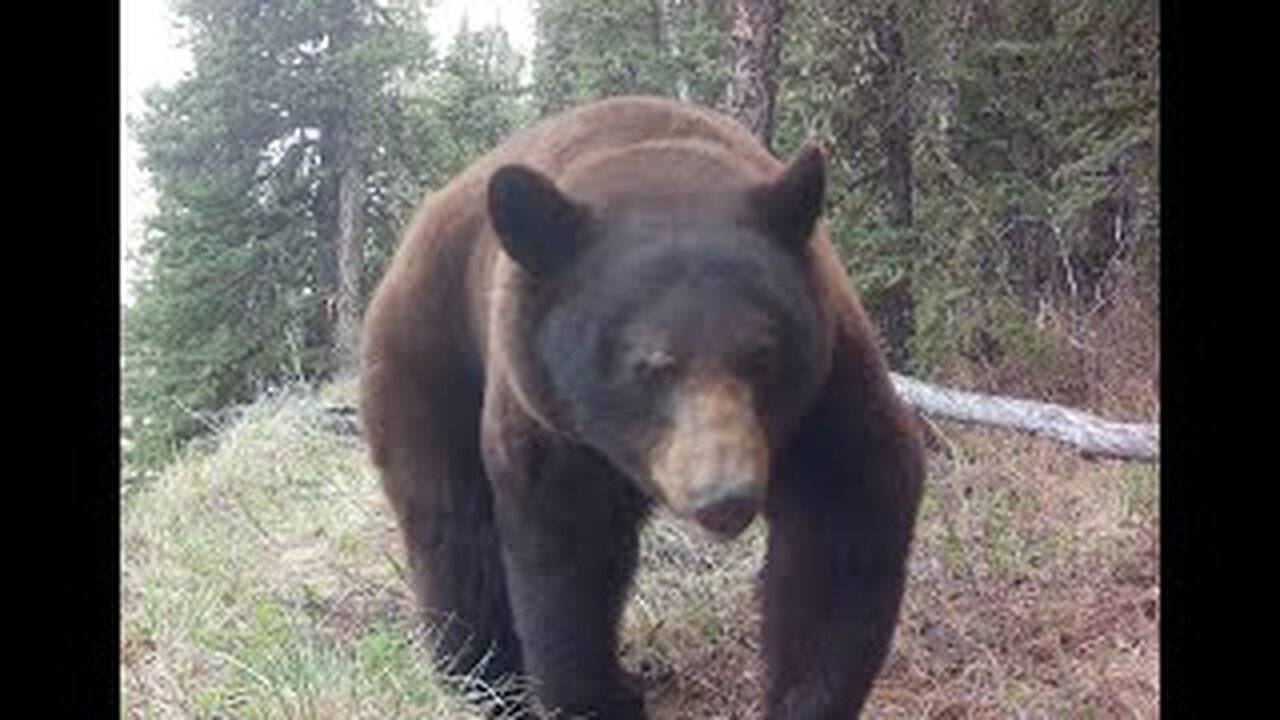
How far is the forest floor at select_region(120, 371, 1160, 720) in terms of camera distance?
464cm

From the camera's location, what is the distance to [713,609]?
6141 millimetres

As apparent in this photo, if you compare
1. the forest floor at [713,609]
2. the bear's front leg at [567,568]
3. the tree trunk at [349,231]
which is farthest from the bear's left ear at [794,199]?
the tree trunk at [349,231]

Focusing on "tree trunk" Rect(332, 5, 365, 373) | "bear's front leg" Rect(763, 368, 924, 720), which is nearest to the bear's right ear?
"bear's front leg" Rect(763, 368, 924, 720)

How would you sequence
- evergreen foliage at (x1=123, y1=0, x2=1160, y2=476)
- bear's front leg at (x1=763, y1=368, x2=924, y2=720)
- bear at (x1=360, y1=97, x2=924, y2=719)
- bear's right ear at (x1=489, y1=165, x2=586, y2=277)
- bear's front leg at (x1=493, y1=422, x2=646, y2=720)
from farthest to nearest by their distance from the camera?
evergreen foliage at (x1=123, y1=0, x2=1160, y2=476)
bear's front leg at (x1=493, y1=422, x2=646, y2=720)
bear's front leg at (x1=763, y1=368, x2=924, y2=720)
bear's right ear at (x1=489, y1=165, x2=586, y2=277)
bear at (x1=360, y1=97, x2=924, y2=719)

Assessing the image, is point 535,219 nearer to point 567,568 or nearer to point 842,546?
point 567,568

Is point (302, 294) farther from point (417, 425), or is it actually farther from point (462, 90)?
point (417, 425)

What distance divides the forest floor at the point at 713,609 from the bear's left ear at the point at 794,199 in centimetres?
87

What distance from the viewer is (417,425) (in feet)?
18.4

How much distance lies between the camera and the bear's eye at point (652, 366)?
3986 mm

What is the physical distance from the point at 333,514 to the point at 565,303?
13.5 feet

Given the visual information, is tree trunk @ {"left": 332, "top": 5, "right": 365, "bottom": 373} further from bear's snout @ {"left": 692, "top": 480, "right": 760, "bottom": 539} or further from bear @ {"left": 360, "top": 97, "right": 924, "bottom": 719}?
bear's snout @ {"left": 692, "top": 480, "right": 760, "bottom": 539}

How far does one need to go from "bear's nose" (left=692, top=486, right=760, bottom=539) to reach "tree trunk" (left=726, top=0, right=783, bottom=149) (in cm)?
823

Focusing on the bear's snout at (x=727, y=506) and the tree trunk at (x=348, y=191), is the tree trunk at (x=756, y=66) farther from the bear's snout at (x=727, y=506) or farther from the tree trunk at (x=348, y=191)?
the tree trunk at (x=348, y=191)
